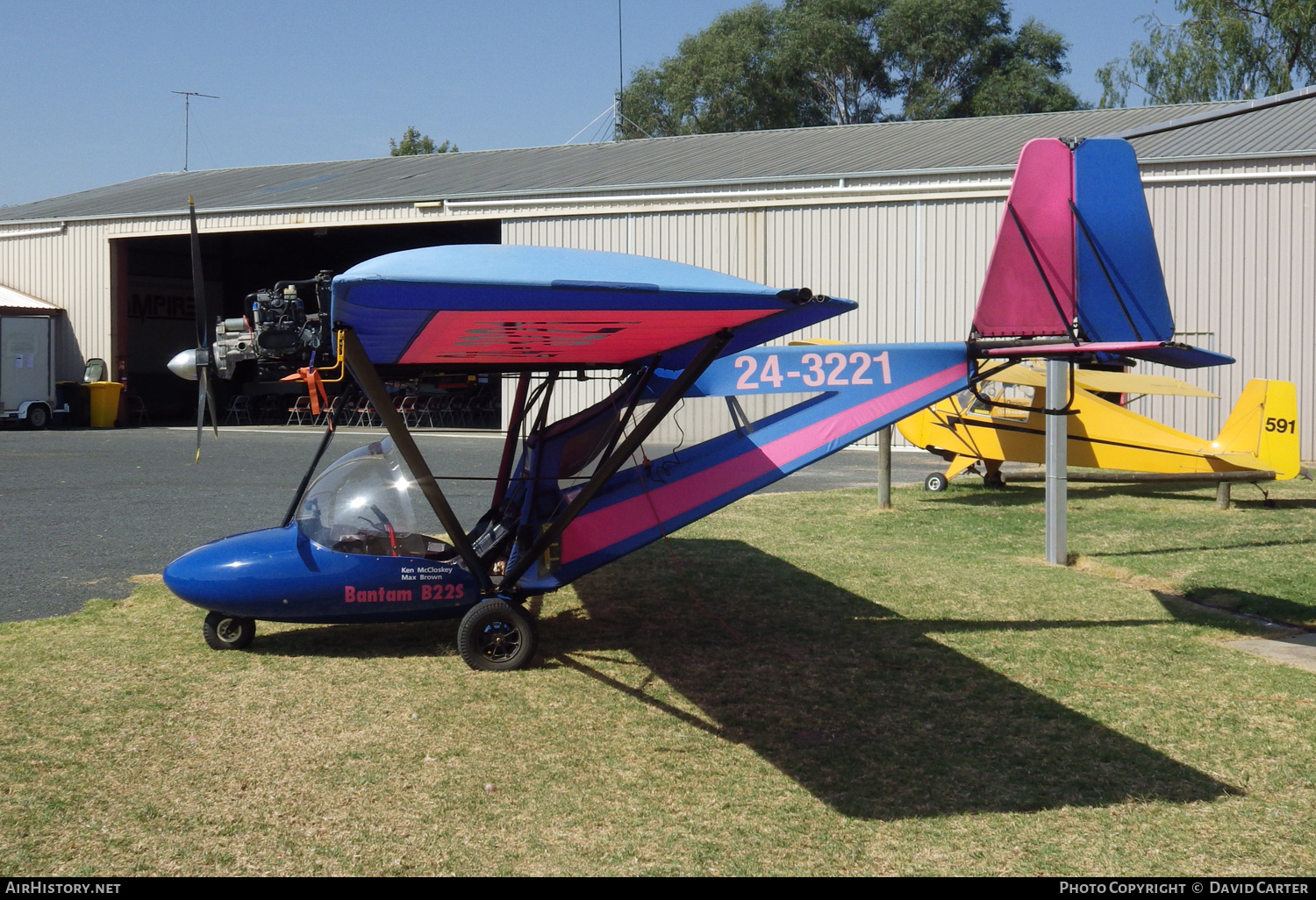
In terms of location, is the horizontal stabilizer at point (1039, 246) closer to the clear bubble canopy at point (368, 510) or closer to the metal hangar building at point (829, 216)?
the clear bubble canopy at point (368, 510)

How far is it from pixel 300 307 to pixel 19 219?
1107 inches

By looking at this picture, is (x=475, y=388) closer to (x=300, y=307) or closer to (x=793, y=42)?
(x=300, y=307)

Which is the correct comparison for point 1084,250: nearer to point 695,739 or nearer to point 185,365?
point 695,739

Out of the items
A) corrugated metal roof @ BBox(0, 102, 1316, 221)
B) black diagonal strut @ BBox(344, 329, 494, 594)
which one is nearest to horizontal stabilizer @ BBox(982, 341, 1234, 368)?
black diagonal strut @ BBox(344, 329, 494, 594)

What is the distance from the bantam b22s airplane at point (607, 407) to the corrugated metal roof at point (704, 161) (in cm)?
1434

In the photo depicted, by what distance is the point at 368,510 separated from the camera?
636 cm

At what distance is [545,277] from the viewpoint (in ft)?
14.2

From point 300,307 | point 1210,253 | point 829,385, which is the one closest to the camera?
point 300,307

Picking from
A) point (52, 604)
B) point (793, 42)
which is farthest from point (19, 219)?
point (793, 42)

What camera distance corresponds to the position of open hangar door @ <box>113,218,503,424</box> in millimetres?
33188

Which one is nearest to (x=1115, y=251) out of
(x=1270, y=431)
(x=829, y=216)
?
(x=1270, y=431)
